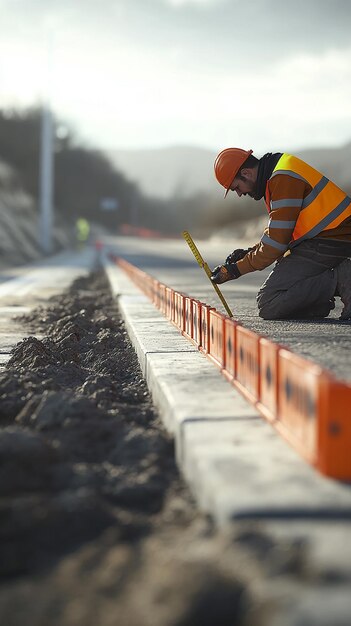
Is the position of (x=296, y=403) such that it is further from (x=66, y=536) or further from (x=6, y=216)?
(x=6, y=216)

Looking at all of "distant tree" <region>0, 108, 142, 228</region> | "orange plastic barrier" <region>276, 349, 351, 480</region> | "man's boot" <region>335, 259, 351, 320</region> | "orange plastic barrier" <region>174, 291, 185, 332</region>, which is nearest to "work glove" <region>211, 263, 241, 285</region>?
"orange plastic barrier" <region>174, 291, 185, 332</region>

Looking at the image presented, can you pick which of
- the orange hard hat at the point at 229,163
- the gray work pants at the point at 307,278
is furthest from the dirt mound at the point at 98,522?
the gray work pants at the point at 307,278

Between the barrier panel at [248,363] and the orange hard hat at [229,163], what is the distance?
8.48 ft

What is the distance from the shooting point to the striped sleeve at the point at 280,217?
6785 millimetres

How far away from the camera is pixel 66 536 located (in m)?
2.76

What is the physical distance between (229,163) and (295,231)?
882 millimetres

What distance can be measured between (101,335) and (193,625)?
631cm

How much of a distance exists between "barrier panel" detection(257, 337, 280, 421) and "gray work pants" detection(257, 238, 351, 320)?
340cm

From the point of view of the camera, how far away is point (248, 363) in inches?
172

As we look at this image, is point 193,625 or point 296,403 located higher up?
point 296,403

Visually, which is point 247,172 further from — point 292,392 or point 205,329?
point 292,392

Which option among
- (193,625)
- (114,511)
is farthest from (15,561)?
(193,625)

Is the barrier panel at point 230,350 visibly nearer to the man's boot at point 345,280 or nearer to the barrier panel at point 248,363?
the barrier panel at point 248,363

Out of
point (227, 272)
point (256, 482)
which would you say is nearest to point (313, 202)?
point (227, 272)
